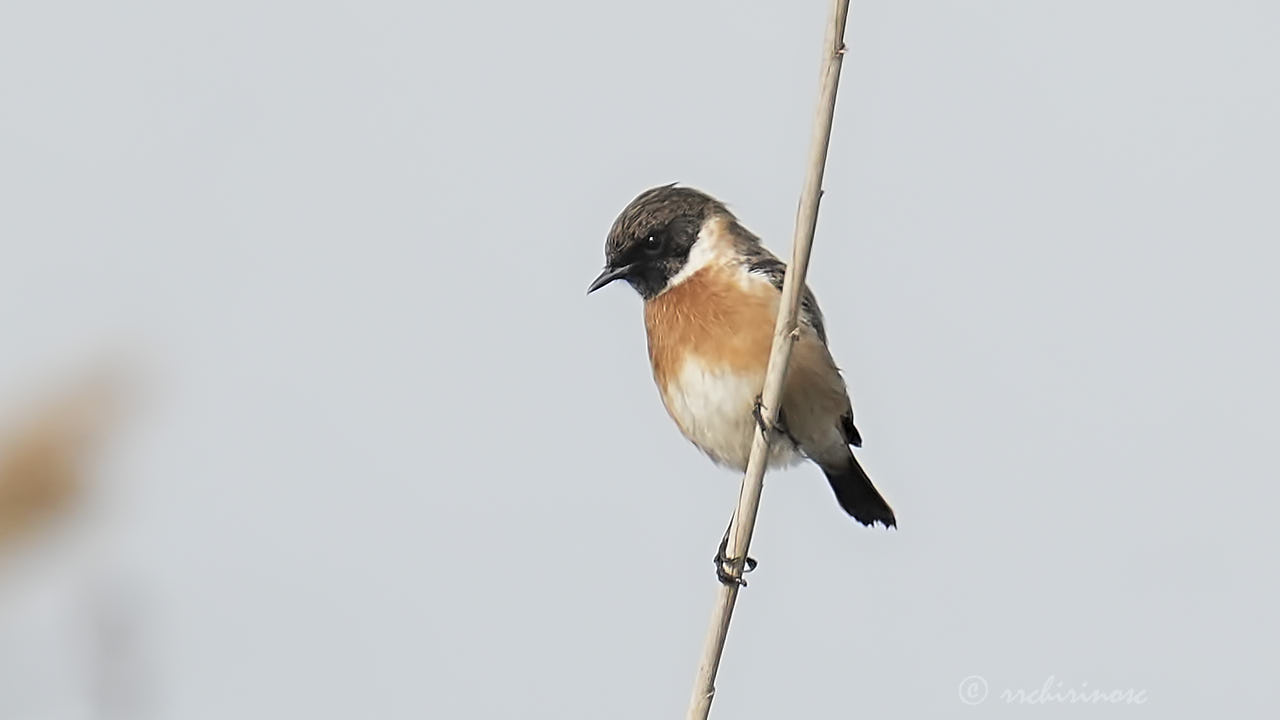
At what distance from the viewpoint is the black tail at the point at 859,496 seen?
21.0 ft

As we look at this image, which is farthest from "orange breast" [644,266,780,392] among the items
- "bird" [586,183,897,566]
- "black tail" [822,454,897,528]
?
"black tail" [822,454,897,528]

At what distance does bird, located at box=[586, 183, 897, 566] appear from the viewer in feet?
17.7

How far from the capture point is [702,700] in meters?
3.27

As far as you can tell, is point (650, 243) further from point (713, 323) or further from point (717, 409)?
point (717, 409)

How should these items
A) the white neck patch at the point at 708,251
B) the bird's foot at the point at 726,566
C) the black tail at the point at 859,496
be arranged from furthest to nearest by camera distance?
the black tail at the point at 859,496
the white neck patch at the point at 708,251
the bird's foot at the point at 726,566

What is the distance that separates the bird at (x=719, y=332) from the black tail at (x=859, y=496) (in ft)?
0.27

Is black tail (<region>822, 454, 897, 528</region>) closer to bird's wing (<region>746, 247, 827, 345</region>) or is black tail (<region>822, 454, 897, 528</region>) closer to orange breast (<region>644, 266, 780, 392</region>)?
bird's wing (<region>746, 247, 827, 345</region>)

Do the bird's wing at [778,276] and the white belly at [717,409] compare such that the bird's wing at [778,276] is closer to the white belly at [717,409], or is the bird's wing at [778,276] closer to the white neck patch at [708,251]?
the white neck patch at [708,251]

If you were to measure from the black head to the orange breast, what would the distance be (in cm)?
12

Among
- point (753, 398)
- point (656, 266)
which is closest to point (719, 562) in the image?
point (753, 398)

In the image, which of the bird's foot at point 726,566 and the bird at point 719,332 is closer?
the bird's foot at point 726,566

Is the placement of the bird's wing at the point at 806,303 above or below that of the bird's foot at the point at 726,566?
above

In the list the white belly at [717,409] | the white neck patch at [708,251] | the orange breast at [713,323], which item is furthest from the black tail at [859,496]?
the white neck patch at [708,251]

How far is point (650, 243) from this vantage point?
5949 mm
